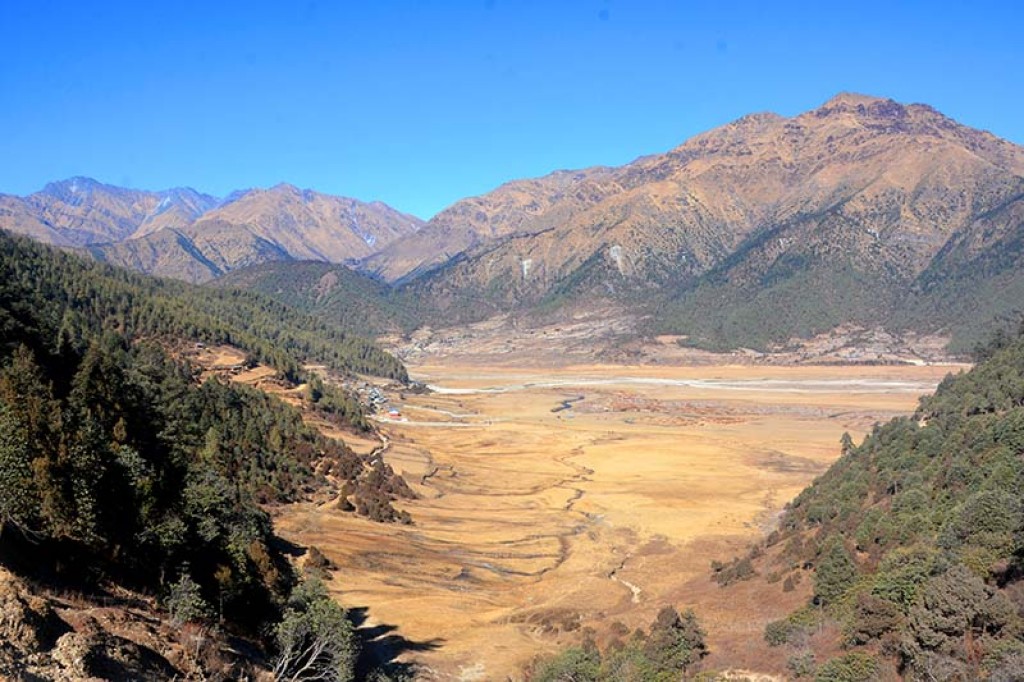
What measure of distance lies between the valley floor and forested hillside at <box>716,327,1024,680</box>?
99.7 inches

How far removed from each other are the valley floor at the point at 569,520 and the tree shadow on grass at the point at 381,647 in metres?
0.17

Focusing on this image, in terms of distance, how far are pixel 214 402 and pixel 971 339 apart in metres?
182

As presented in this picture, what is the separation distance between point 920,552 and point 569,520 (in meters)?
32.2

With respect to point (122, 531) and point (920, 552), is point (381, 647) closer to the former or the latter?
point (122, 531)

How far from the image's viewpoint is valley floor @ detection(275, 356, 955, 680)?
3188 centimetres

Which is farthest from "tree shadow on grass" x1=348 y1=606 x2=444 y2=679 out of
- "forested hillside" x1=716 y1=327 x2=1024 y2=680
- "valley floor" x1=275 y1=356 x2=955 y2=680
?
"forested hillside" x1=716 y1=327 x2=1024 y2=680

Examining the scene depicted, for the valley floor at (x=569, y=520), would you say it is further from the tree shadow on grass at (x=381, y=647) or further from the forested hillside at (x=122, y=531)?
the forested hillside at (x=122, y=531)

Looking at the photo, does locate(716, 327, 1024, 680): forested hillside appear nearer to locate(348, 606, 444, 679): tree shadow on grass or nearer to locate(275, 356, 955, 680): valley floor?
locate(275, 356, 955, 680): valley floor

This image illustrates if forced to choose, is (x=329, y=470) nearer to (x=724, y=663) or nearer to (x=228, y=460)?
(x=228, y=460)

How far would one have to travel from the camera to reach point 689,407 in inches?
4951

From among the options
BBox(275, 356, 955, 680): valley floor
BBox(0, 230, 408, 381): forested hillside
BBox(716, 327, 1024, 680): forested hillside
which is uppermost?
BBox(0, 230, 408, 381): forested hillside

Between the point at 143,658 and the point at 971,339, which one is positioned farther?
the point at 971,339

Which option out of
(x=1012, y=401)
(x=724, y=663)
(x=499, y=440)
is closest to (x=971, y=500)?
(x=724, y=663)

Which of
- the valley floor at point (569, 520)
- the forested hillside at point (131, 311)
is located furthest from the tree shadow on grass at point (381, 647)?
the forested hillside at point (131, 311)
